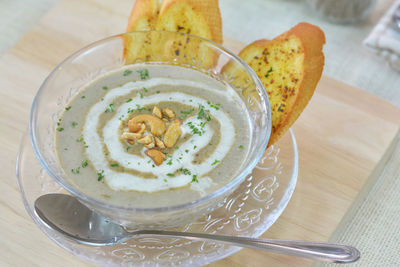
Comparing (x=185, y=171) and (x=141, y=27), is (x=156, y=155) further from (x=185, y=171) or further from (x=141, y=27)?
(x=141, y=27)

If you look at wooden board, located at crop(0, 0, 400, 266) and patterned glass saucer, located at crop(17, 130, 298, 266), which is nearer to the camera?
patterned glass saucer, located at crop(17, 130, 298, 266)

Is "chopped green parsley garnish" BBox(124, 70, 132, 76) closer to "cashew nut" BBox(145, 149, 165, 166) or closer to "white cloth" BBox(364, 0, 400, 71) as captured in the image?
"cashew nut" BBox(145, 149, 165, 166)

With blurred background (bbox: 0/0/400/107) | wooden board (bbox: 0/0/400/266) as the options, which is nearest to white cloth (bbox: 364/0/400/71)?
blurred background (bbox: 0/0/400/107)

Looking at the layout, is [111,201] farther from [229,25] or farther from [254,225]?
[229,25]

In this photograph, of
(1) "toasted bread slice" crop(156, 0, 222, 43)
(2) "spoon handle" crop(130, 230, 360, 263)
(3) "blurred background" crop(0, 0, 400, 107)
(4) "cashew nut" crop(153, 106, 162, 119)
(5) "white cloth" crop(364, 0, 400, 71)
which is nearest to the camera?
(2) "spoon handle" crop(130, 230, 360, 263)

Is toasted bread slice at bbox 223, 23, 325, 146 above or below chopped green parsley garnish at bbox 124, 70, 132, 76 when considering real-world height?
above

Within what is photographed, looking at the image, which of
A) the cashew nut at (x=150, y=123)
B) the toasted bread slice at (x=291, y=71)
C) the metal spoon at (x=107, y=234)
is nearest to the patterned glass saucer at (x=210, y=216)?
the metal spoon at (x=107, y=234)

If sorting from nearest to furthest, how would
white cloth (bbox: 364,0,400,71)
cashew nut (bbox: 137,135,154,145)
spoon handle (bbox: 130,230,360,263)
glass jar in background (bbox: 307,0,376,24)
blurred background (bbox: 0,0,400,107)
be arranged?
spoon handle (bbox: 130,230,360,263) → cashew nut (bbox: 137,135,154,145) → white cloth (bbox: 364,0,400,71) → blurred background (bbox: 0,0,400,107) → glass jar in background (bbox: 307,0,376,24)

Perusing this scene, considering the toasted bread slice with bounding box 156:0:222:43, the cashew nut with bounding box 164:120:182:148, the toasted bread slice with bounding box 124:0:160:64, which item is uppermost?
the toasted bread slice with bounding box 156:0:222:43

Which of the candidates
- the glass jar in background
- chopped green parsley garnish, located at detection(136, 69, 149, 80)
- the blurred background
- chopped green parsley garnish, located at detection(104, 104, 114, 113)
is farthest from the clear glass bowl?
the glass jar in background
